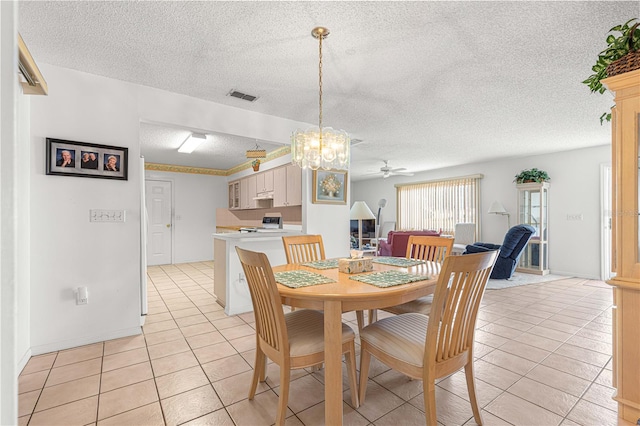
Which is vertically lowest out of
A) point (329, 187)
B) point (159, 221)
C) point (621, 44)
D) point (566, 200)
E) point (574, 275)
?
point (574, 275)

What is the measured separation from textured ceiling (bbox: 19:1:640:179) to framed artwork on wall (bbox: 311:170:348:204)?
27.5 inches

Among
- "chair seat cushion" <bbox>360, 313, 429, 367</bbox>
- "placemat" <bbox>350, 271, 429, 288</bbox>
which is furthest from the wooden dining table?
"chair seat cushion" <bbox>360, 313, 429, 367</bbox>

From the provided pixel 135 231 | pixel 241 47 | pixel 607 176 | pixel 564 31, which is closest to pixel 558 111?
pixel 564 31

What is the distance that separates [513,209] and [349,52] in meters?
5.55

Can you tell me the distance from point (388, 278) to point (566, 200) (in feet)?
18.2

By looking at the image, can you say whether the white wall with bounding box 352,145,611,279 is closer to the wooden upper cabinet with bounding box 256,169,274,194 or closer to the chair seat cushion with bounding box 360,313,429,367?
the wooden upper cabinet with bounding box 256,169,274,194

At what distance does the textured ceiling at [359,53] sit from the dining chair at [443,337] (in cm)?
153

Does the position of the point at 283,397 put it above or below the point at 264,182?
below

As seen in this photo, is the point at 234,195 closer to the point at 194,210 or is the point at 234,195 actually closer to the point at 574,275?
the point at 194,210

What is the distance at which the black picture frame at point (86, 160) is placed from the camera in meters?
2.40

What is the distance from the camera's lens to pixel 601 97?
9.89 feet

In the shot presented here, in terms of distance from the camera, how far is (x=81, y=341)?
2.47 metres

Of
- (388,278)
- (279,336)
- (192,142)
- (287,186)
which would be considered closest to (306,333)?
(279,336)

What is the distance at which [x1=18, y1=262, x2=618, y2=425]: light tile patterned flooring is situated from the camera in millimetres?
1587
